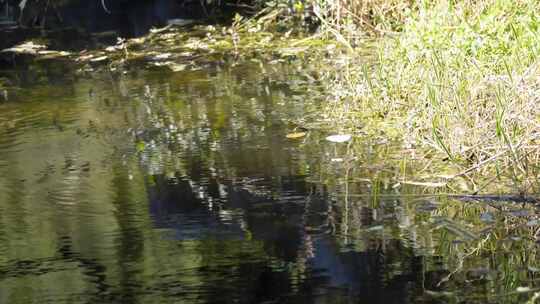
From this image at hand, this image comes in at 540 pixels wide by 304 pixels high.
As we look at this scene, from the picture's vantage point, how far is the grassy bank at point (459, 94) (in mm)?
5781

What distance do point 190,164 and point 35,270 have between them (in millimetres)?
1858

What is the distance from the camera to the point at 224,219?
212 inches

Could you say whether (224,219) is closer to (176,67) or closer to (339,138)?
(339,138)

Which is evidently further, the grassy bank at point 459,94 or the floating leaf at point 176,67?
the floating leaf at point 176,67

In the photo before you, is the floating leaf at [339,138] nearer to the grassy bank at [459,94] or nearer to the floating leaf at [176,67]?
the grassy bank at [459,94]

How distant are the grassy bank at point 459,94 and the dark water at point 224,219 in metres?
0.27

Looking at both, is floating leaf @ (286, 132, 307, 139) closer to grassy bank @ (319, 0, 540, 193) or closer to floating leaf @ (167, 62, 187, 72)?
grassy bank @ (319, 0, 540, 193)

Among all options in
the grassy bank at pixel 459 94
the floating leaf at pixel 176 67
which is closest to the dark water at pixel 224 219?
the grassy bank at pixel 459 94

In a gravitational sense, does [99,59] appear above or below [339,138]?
above

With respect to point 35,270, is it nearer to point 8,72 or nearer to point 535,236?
point 535,236

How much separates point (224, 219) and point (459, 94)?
5.59 feet

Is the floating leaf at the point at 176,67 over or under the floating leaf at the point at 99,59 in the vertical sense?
under

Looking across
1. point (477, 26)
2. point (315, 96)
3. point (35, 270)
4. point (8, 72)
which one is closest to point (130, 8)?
point (8, 72)

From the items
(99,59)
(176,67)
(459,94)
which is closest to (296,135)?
(459,94)
